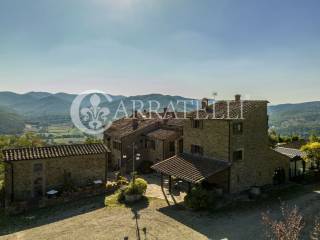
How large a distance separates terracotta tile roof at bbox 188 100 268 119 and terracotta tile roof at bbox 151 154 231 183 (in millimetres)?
4586

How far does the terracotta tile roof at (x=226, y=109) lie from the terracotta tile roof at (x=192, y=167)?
4.59m

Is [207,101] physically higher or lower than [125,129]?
higher

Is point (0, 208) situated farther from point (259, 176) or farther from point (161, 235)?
point (259, 176)

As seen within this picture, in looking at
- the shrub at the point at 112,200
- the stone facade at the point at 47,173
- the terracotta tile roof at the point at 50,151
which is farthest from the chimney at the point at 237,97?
the shrub at the point at 112,200

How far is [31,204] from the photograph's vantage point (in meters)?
26.5

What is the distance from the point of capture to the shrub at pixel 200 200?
2373 cm

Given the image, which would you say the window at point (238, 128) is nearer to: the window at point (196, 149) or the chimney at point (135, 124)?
the window at point (196, 149)

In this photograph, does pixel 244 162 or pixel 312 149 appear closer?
pixel 244 162

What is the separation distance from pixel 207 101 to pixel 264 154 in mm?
9083

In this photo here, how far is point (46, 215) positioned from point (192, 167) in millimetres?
14082

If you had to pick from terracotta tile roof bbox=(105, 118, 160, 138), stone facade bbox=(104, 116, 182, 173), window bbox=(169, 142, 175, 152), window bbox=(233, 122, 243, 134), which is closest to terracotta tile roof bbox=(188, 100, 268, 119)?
window bbox=(233, 122, 243, 134)

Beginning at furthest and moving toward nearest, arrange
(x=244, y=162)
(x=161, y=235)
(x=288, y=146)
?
(x=288, y=146) < (x=244, y=162) < (x=161, y=235)

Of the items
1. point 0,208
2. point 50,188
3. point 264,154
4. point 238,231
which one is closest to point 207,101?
point 264,154

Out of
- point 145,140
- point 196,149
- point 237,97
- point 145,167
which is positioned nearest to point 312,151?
point 237,97
